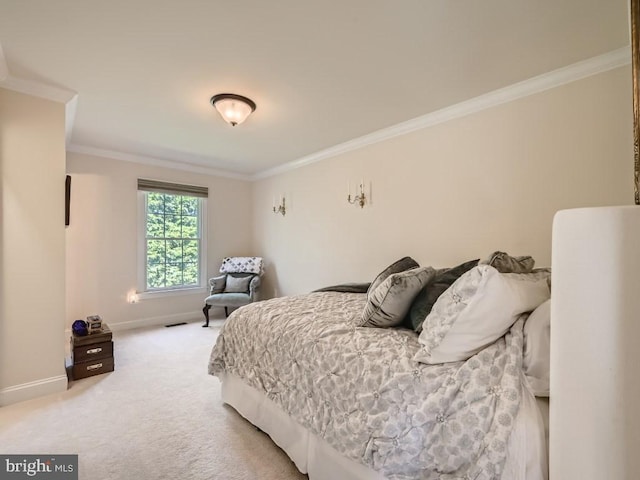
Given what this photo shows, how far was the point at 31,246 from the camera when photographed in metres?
2.44

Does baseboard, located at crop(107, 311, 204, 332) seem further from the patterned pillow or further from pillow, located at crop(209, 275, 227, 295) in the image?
the patterned pillow

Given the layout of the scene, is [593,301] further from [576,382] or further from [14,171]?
[14,171]

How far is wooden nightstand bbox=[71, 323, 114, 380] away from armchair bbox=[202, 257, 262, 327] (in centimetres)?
154

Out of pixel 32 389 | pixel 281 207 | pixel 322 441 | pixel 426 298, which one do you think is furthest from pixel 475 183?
pixel 32 389

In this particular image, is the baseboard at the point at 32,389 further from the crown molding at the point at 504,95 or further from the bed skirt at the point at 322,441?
the crown molding at the point at 504,95

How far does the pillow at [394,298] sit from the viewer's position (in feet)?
5.62

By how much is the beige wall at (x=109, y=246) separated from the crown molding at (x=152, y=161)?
0.06 meters

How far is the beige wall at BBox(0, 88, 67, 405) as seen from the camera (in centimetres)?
234

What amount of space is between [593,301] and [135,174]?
16.5ft

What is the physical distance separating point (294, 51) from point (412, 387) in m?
2.06


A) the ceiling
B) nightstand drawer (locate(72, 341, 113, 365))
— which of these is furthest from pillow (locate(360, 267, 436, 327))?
nightstand drawer (locate(72, 341, 113, 365))

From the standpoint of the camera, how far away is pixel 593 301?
2.75 feet

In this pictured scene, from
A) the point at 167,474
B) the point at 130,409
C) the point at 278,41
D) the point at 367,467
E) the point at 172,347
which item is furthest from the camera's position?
the point at 172,347

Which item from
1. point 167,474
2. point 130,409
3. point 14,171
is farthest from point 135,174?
point 167,474
